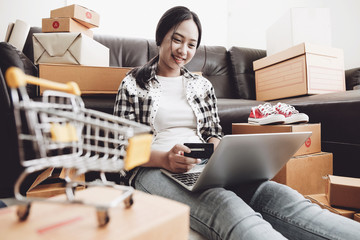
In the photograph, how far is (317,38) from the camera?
77.0 inches

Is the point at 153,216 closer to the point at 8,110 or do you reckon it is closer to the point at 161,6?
the point at 8,110

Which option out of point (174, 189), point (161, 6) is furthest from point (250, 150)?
point (161, 6)

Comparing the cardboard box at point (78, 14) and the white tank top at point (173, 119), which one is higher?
the cardboard box at point (78, 14)

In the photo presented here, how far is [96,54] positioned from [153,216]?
120 centimetres

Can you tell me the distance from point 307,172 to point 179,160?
→ 768 millimetres

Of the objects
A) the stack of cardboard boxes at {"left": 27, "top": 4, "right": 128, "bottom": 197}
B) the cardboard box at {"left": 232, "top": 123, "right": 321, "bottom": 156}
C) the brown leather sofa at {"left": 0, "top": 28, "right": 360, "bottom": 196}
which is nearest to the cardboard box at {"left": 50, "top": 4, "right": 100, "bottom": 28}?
the stack of cardboard boxes at {"left": 27, "top": 4, "right": 128, "bottom": 197}

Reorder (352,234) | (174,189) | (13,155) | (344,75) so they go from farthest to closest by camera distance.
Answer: (344,75)
(13,155)
(174,189)
(352,234)

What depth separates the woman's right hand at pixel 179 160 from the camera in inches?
28.7

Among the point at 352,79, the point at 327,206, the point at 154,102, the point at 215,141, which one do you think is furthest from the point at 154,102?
the point at 352,79

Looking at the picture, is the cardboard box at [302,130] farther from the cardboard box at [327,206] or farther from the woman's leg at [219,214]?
the woman's leg at [219,214]

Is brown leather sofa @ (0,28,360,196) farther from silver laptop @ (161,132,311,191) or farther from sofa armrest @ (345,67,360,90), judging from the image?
silver laptop @ (161,132,311,191)

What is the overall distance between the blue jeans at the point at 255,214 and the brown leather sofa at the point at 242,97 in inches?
25.6

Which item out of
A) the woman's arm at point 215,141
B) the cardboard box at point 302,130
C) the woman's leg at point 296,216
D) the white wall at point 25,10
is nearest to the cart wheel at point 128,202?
the woman's leg at point 296,216

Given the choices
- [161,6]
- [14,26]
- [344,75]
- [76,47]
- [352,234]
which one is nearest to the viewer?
A: [352,234]
